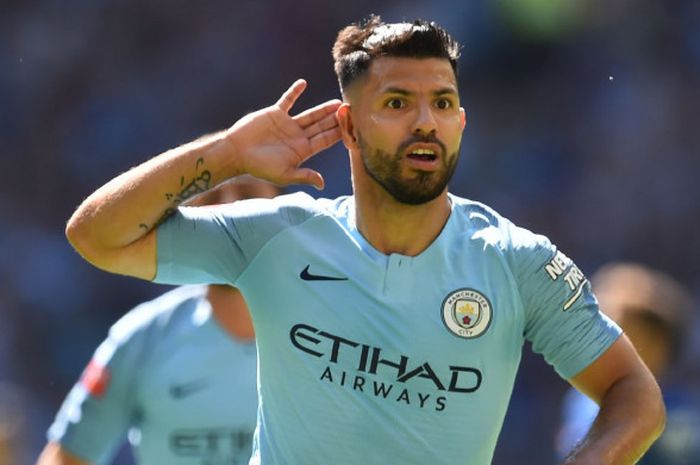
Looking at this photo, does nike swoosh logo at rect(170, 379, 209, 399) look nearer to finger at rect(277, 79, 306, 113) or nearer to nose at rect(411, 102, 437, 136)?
finger at rect(277, 79, 306, 113)

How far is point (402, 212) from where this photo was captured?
4473 millimetres

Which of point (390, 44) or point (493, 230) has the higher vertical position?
point (390, 44)

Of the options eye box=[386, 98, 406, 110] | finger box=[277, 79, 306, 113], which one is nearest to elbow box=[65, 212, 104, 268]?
finger box=[277, 79, 306, 113]

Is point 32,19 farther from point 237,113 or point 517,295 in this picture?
point 517,295

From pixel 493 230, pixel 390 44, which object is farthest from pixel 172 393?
pixel 390 44

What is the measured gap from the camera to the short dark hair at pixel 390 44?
175 inches

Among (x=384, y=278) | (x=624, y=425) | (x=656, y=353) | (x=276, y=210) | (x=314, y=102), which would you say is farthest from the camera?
(x=314, y=102)

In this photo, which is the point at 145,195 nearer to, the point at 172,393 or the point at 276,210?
the point at 276,210

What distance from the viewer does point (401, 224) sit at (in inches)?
177

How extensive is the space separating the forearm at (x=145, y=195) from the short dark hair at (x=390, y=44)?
464 mm

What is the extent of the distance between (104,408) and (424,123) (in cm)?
235

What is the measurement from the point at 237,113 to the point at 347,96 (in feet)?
32.6

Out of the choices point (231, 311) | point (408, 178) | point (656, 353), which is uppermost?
point (408, 178)

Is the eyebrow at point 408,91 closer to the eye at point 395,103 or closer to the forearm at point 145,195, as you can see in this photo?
the eye at point 395,103
